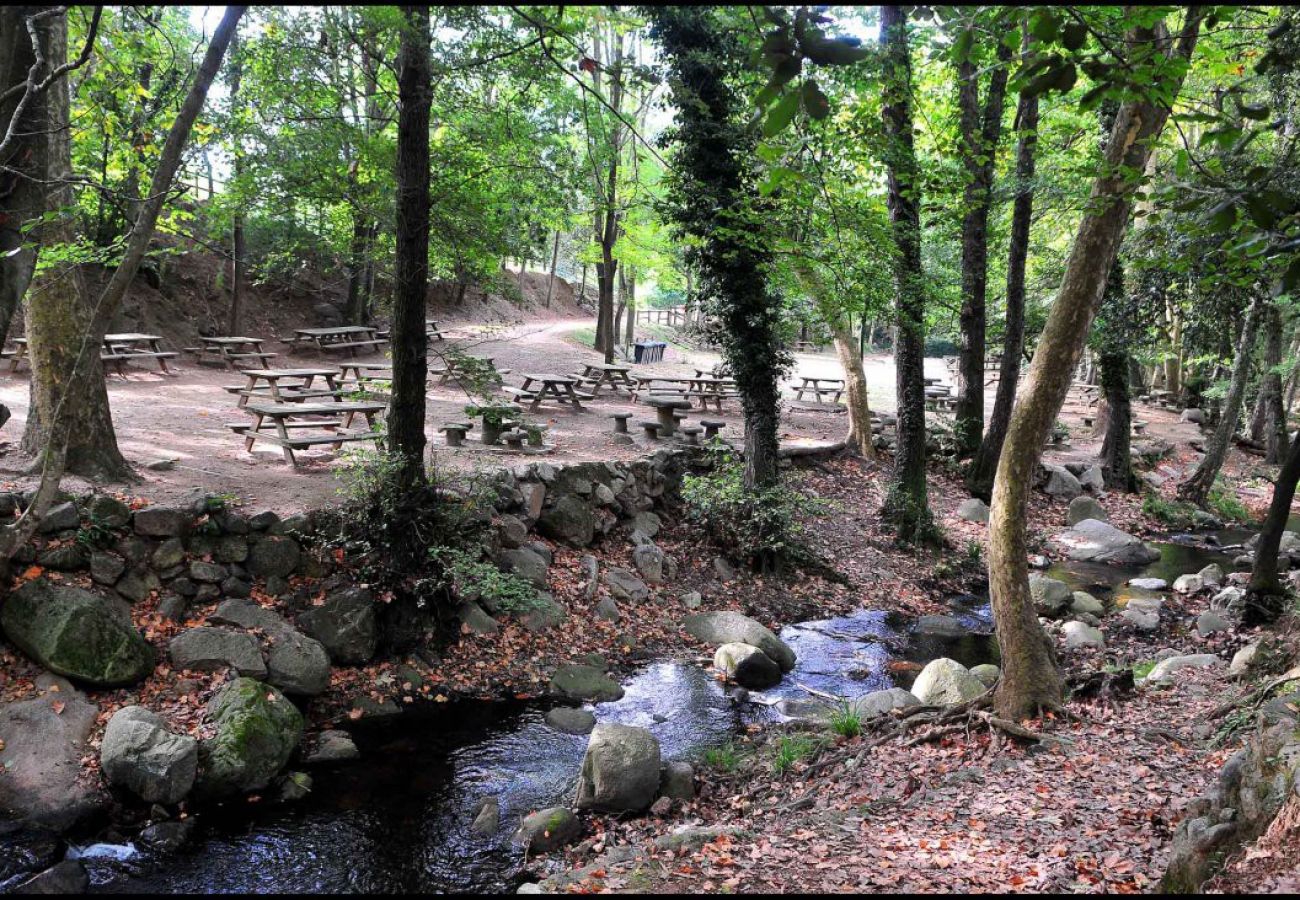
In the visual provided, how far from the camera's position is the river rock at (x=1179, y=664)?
22.3 ft

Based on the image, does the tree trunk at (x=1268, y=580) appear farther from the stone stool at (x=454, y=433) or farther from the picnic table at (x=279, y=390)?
the picnic table at (x=279, y=390)

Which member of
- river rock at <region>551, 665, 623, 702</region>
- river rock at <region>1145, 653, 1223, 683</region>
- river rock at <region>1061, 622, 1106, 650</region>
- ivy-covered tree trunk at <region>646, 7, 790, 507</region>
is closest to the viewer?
river rock at <region>1145, 653, 1223, 683</region>

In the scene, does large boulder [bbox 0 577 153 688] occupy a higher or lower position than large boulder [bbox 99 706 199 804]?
higher

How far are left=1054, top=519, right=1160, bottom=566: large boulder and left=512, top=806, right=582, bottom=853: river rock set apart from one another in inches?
381

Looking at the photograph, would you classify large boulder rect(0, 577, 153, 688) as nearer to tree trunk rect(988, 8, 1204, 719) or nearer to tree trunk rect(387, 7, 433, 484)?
tree trunk rect(387, 7, 433, 484)

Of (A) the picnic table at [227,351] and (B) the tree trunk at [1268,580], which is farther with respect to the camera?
(A) the picnic table at [227,351]

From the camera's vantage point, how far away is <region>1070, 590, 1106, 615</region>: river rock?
959 cm

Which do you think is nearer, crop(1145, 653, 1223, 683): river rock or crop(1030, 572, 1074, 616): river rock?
crop(1145, 653, 1223, 683): river rock

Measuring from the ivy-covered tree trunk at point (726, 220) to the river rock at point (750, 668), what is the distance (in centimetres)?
290

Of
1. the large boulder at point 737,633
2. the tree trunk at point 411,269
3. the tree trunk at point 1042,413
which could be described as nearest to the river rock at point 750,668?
the large boulder at point 737,633

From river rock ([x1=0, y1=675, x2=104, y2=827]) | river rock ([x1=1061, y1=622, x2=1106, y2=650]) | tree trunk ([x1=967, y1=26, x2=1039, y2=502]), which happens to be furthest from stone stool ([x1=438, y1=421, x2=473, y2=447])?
tree trunk ([x1=967, y1=26, x2=1039, y2=502])

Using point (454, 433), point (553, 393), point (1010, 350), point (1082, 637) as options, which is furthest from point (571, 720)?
point (1010, 350)

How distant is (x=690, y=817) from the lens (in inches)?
209

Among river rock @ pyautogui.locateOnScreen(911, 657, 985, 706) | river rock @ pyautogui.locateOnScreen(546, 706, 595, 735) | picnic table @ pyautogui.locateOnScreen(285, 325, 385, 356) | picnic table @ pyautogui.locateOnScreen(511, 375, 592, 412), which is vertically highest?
picnic table @ pyautogui.locateOnScreen(285, 325, 385, 356)
